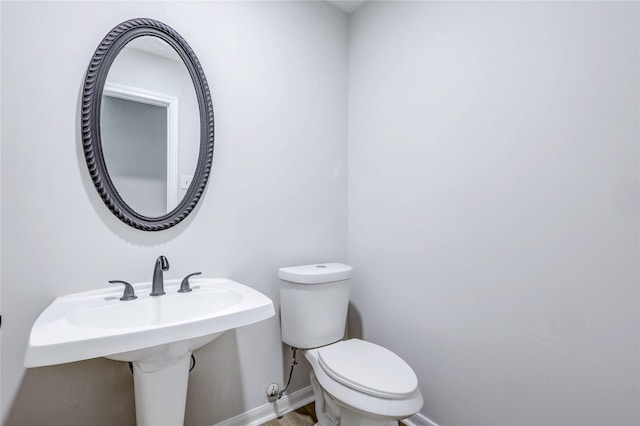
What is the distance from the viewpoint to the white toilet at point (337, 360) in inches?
41.6

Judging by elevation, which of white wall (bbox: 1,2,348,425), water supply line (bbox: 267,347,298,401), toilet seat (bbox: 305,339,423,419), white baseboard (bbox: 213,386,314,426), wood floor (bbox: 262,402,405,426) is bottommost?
wood floor (bbox: 262,402,405,426)

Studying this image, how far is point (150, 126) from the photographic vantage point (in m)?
1.23

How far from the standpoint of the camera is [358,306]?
182cm

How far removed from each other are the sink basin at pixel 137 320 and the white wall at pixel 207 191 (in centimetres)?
12

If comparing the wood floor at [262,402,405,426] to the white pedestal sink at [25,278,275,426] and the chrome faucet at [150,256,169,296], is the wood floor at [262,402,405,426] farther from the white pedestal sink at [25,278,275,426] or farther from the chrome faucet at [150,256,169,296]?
the chrome faucet at [150,256,169,296]

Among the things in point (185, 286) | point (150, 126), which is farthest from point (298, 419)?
point (150, 126)

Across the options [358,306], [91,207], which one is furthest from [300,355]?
[91,207]

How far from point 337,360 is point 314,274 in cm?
39

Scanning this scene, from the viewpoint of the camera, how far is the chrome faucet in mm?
1144

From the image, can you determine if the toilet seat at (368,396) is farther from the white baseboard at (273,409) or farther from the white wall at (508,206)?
the white baseboard at (273,409)

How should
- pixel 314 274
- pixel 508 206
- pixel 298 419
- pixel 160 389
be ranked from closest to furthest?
pixel 160 389 < pixel 508 206 < pixel 314 274 < pixel 298 419

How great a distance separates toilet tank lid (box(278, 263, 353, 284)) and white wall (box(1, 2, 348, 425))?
0.40 feet

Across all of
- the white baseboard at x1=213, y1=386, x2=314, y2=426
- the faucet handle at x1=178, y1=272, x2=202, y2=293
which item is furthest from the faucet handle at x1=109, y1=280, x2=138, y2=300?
the white baseboard at x1=213, y1=386, x2=314, y2=426

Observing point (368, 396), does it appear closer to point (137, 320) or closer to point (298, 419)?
point (298, 419)
